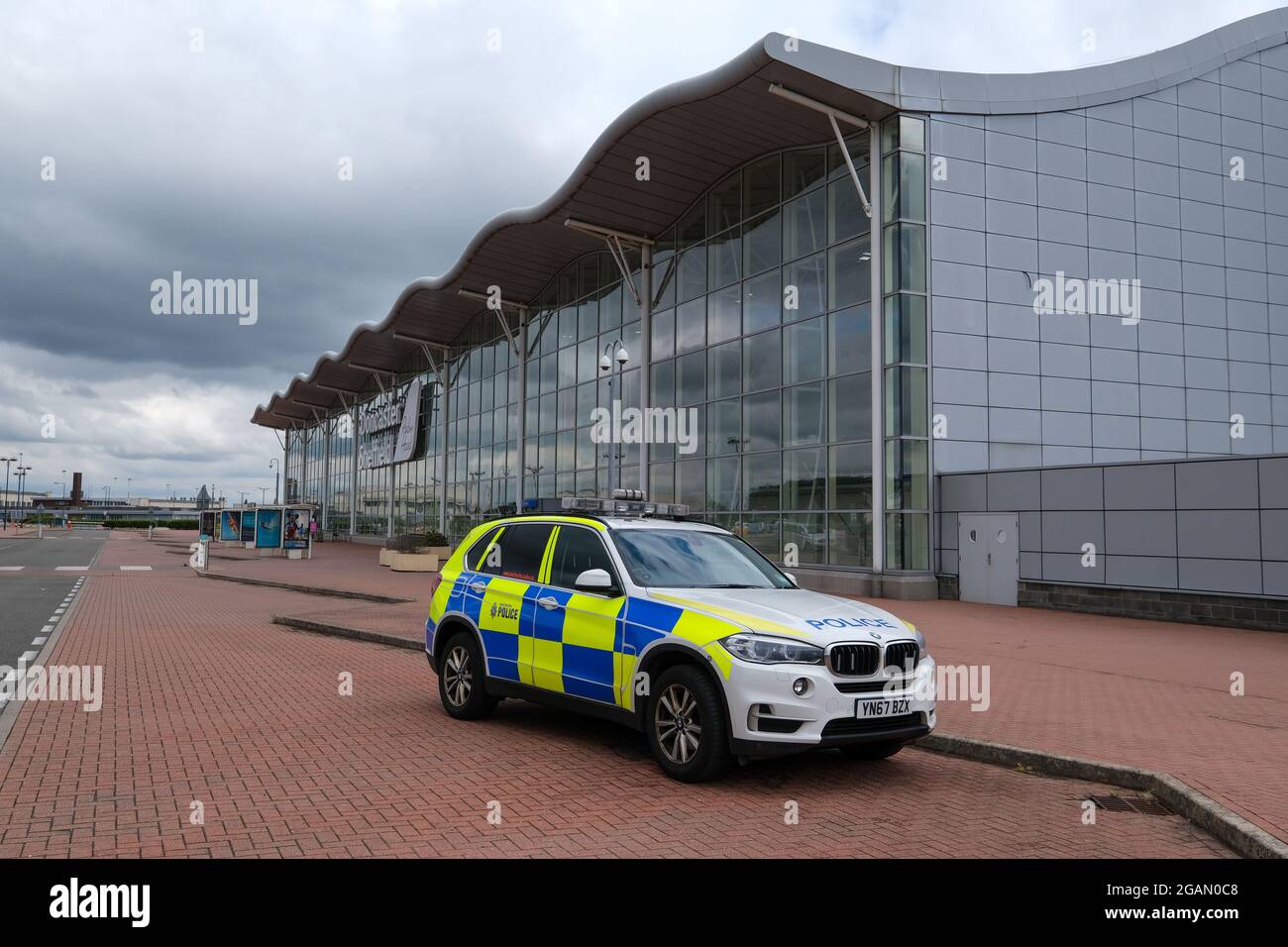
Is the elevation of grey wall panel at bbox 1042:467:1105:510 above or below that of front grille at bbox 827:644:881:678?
above

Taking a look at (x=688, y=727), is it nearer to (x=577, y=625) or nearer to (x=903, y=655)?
(x=577, y=625)

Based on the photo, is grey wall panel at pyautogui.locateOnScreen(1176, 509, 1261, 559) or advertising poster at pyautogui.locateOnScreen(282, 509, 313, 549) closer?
grey wall panel at pyautogui.locateOnScreen(1176, 509, 1261, 559)

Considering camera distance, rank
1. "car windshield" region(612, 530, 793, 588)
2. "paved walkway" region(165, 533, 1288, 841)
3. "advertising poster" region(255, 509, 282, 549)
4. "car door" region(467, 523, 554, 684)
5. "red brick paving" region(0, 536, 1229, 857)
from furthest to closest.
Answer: "advertising poster" region(255, 509, 282, 549) → "car door" region(467, 523, 554, 684) → "car windshield" region(612, 530, 793, 588) → "paved walkway" region(165, 533, 1288, 841) → "red brick paving" region(0, 536, 1229, 857)

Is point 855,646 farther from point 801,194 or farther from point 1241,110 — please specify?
point 1241,110

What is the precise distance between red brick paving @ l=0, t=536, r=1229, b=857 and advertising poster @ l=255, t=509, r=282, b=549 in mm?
37736

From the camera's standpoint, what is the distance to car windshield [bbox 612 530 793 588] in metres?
7.18

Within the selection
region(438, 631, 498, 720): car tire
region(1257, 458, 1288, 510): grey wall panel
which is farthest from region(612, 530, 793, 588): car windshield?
region(1257, 458, 1288, 510): grey wall panel

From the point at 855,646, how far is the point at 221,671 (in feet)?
25.2

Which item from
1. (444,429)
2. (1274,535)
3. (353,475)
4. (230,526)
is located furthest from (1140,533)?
(353,475)

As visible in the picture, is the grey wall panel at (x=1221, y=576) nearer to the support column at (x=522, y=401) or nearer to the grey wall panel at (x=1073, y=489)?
the grey wall panel at (x=1073, y=489)

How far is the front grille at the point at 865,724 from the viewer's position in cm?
603

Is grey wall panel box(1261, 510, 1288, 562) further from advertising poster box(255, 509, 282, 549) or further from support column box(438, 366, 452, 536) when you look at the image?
advertising poster box(255, 509, 282, 549)

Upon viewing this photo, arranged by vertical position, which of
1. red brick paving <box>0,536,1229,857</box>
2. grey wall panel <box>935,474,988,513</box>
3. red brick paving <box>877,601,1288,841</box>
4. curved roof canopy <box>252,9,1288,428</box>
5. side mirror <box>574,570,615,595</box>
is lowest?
red brick paving <box>877,601,1288,841</box>

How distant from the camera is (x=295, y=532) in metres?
44.4
